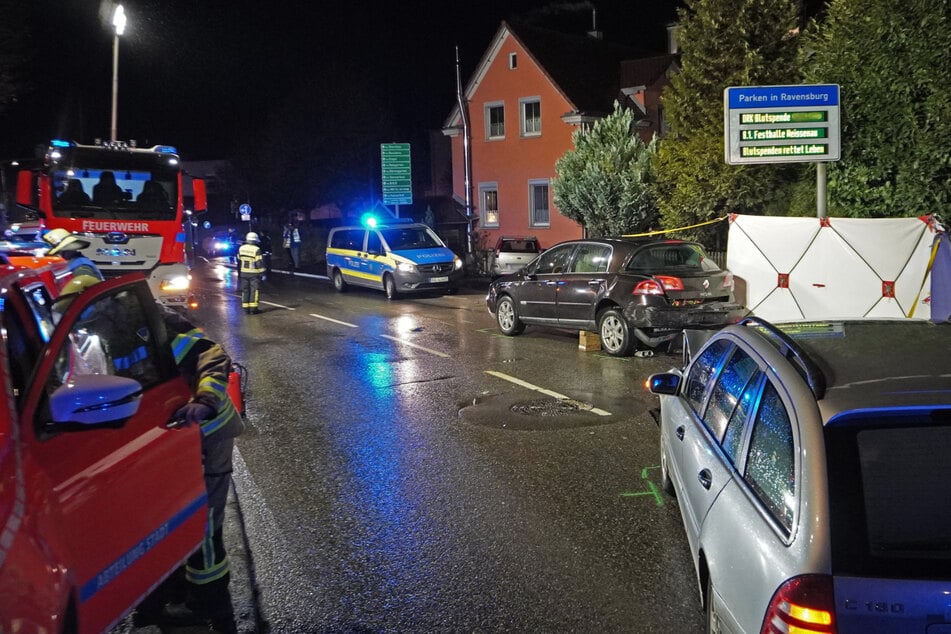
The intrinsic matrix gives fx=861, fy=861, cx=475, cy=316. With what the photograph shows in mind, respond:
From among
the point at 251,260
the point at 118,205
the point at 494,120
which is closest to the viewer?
the point at 118,205

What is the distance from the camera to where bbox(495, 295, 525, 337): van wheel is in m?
14.0

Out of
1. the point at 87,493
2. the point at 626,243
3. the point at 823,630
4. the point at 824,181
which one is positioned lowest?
the point at 823,630

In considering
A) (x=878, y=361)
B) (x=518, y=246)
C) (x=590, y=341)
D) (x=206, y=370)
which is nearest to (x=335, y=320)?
(x=590, y=341)

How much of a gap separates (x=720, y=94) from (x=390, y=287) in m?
8.93

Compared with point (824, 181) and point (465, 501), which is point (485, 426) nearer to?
point (465, 501)

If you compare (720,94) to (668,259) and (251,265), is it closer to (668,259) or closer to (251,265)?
(668,259)

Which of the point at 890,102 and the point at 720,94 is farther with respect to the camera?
the point at 720,94

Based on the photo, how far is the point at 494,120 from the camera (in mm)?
35500

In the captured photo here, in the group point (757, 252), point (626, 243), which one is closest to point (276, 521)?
point (626, 243)

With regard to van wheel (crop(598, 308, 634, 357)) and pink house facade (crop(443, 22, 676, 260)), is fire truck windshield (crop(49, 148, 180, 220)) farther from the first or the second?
pink house facade (crop(443, 22, 676, 260))

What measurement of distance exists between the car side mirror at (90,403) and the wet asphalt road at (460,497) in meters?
1.69

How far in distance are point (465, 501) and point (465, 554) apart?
94cm

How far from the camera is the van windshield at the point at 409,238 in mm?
22016

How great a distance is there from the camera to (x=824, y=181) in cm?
1334
